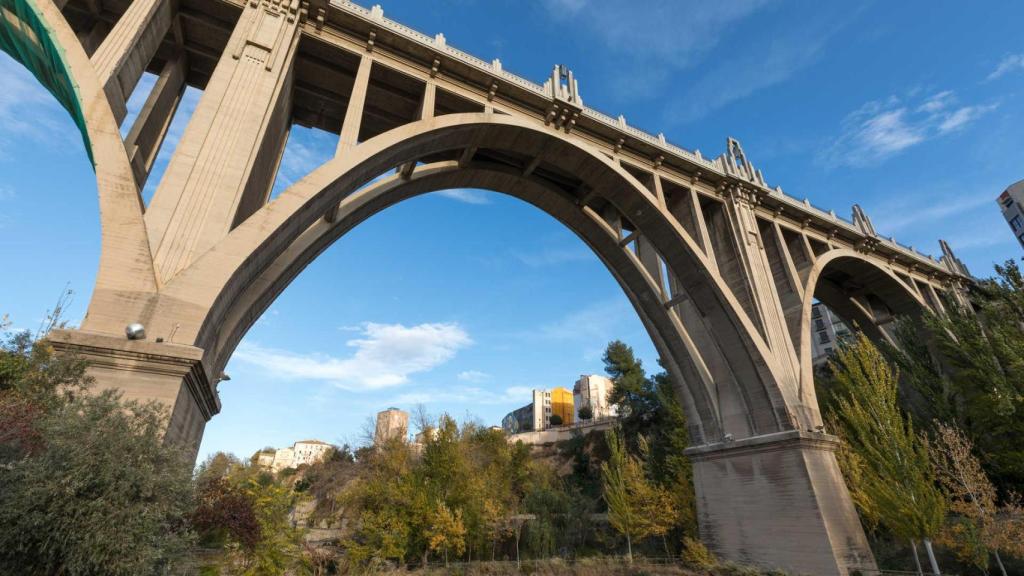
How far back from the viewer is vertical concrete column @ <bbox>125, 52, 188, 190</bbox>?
10453mm

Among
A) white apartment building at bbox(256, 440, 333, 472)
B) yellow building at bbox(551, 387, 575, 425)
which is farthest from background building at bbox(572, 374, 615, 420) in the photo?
white apartment building at bbox(256, 440, 333, 472)

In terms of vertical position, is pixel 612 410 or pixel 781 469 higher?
pixel 612 410

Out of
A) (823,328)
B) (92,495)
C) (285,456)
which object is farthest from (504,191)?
(285,456)

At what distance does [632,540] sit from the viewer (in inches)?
928

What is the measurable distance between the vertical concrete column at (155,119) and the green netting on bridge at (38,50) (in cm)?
115

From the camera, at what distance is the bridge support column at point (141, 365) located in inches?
267

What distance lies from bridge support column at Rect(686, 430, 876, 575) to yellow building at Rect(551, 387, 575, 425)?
233ft

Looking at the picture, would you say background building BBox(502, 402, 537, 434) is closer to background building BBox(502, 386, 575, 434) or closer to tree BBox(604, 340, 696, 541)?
background building BBox(502, 386, 575, 434)

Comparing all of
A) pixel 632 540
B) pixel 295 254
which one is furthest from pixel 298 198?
pixel 632 540

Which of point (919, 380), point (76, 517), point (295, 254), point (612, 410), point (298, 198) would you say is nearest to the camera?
point (76, 517)

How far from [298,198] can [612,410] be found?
7390 cm

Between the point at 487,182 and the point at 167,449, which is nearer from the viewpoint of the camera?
the point at 167,449

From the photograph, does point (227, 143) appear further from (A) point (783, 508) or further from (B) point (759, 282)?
(A) point (783, 508)

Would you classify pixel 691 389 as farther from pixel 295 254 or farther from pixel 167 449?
pixel 167 449
